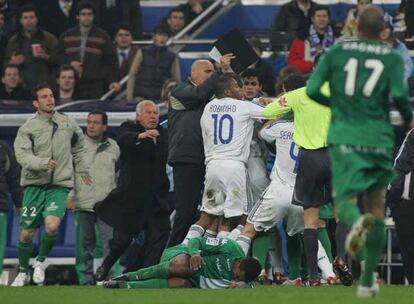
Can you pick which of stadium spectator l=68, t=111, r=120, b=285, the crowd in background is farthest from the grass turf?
stadium spectator l=68, t=111, r=120, b=285

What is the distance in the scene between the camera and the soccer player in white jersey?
1853 cm

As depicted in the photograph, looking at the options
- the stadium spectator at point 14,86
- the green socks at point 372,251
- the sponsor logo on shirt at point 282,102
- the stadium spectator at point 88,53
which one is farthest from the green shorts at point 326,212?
the stadium spectator at point 14,86

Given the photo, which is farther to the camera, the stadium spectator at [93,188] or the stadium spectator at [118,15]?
the stadium spectator at [118,15]

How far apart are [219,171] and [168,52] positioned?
5.92 m

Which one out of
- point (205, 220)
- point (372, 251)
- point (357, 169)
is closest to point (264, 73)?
point (205, 220)

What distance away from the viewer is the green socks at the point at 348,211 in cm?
1299

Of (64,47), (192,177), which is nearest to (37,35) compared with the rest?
(64,47)

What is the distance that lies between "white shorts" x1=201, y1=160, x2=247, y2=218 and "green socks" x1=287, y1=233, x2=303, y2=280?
648 millimetres

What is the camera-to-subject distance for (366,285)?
43.8 ft

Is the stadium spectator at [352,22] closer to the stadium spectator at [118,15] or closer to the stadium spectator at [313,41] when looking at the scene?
the stadium spectator at [313,41]

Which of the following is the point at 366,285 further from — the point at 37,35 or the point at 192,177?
the point at 37,35

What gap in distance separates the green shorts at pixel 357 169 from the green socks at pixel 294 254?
537 centimetres

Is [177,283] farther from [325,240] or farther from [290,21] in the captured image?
[290,21]

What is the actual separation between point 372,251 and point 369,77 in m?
1.35
